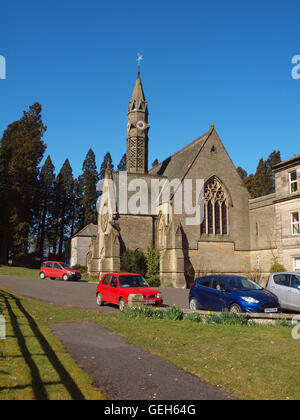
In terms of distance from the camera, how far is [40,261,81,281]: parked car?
96.6ft

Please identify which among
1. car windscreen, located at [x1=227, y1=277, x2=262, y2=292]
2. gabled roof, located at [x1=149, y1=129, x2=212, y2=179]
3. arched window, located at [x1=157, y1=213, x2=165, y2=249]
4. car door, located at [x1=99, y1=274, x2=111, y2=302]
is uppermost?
gabled roof, located at [x1=149, y1=129, x2=212, y2=179]

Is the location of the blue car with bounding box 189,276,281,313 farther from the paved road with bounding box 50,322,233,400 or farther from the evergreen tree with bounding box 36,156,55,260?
the evergreen tree with bounding box 36,156,55,260

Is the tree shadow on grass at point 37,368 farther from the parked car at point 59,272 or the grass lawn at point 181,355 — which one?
the parked car at point 59,272

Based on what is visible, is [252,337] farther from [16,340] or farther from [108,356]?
[16,340]

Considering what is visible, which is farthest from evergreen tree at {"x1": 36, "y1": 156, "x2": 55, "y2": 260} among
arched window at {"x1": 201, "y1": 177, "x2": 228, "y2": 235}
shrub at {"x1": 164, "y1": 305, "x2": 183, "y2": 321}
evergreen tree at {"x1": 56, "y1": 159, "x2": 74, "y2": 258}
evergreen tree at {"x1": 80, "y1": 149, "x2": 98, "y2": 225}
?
shrub at {"x1": 164, "y1": 305, "x2": 183, "y2": 321}

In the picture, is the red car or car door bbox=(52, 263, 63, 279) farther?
car door bbox=(52, 263, 63, 279)

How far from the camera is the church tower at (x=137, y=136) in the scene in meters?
40.5

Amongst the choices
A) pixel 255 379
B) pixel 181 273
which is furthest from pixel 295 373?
pixel 181 273

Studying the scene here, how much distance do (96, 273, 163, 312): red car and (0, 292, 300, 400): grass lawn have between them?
7.22 feet

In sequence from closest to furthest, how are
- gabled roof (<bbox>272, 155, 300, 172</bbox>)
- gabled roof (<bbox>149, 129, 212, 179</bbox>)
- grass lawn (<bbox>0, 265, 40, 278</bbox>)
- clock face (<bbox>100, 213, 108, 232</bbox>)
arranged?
gabled roof (<bbox>272, 155, 300, 172</bbox>)
gabled roof (<bbox>149, 129, 212, 179</bbox>)
grass lawn (<bbox>0, 265, 40, 278</bbox>)
clock face (<bbox>100, 213, 108, 232</bbox>)

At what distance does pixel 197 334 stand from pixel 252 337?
1372 millimetres

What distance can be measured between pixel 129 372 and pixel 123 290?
764 cm

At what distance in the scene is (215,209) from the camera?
1267 inches

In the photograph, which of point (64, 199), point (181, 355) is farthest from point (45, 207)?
point (181, 355)
